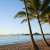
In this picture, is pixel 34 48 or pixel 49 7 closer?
pixel 34 48

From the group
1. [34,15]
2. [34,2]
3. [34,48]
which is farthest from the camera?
[34,15]

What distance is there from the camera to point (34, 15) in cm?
2272

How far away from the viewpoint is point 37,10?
72.5 feet

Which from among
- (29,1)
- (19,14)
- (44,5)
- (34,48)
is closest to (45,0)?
(44,5)

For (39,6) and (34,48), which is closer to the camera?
(34,48)

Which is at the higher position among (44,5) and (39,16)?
(44,5)

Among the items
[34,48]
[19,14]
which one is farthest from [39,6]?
[34,48]

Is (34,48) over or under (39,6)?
under

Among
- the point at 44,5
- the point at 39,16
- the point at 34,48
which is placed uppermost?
the point at 44,5

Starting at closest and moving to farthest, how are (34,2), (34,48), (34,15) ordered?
(34,48) → (34,2) → (34,15)

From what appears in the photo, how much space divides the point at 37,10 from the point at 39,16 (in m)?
0.78

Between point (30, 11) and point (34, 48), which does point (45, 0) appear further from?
point (34, 48)

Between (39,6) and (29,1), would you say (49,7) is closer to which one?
(39,6)

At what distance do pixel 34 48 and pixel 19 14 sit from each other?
6.60 metres
